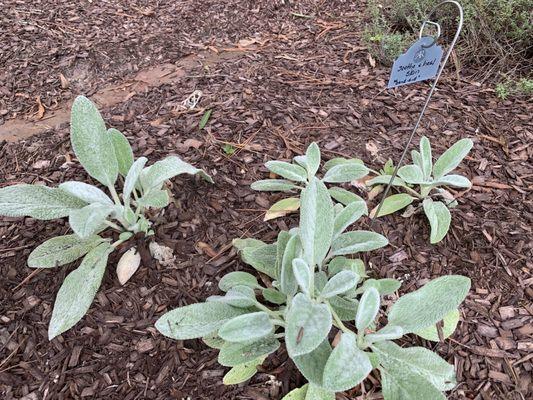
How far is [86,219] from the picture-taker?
1.29 m

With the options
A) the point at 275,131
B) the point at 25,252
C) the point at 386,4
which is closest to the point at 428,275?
the point at 275,131

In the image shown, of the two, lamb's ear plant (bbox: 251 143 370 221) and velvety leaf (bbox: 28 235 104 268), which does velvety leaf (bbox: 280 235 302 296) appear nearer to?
lamb's ear plant (bbox: 251 143 370 221)

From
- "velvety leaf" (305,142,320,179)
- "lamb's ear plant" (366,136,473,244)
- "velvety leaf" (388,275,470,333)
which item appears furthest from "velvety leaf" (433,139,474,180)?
"velvety leaf" (388,275,470,333)

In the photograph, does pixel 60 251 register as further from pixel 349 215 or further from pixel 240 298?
pixel 349 215

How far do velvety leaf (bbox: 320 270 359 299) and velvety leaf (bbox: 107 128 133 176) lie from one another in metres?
0.91

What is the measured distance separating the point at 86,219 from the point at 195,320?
0.41 metres

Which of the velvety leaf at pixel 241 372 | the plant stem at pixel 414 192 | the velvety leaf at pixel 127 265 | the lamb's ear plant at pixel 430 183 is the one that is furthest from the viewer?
the plant stem at pixel 414 192

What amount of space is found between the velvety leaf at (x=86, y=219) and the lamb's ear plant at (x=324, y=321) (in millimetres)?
316

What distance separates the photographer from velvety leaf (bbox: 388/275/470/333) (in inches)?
48.1

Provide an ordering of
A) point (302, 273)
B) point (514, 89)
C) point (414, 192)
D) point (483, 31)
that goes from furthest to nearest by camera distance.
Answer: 1. point (483, 31)
2. point (514, 89)
3. point (414, 192)
4. point (302, 273)

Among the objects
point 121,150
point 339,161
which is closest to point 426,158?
point 339,161

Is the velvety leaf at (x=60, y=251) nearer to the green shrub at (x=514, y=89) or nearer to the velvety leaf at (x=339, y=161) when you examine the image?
the velvety leaf at (x=339, y=161)

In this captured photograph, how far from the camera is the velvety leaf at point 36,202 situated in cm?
150

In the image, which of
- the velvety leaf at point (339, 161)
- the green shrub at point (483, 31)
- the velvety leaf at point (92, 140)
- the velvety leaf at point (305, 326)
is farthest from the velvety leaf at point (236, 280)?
the green shrub at point (483, 31)
